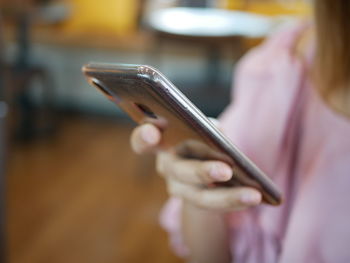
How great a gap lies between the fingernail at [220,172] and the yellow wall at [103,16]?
333cm

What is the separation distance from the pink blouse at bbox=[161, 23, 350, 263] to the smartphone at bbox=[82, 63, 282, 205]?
0.12 metres

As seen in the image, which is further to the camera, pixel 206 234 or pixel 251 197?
pixel 206 234

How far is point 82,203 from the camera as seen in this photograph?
234 cm

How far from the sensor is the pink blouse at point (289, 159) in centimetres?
61

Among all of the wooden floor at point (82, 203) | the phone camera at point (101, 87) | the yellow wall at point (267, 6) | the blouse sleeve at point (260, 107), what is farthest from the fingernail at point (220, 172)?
the yellow wall at point (267, 6)

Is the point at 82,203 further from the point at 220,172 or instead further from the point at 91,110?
the point at 220,172

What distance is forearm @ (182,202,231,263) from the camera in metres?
0.67

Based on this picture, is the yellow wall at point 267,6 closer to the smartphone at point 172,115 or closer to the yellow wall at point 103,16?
the yellow wall at point 103,16

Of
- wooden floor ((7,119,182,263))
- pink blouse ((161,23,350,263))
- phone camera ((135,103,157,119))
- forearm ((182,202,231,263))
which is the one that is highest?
phone camera ((135,103,157,119))

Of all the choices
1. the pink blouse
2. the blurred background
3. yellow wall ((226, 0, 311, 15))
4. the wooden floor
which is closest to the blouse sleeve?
the pink blouse

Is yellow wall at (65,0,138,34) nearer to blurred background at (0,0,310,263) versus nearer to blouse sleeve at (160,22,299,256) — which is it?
blurred background at (0,0,310,263)

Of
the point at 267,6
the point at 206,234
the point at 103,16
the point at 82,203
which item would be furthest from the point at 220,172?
the point at 103,16

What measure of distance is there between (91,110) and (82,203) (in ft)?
4.79

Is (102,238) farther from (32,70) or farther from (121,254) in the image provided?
(32,70)
